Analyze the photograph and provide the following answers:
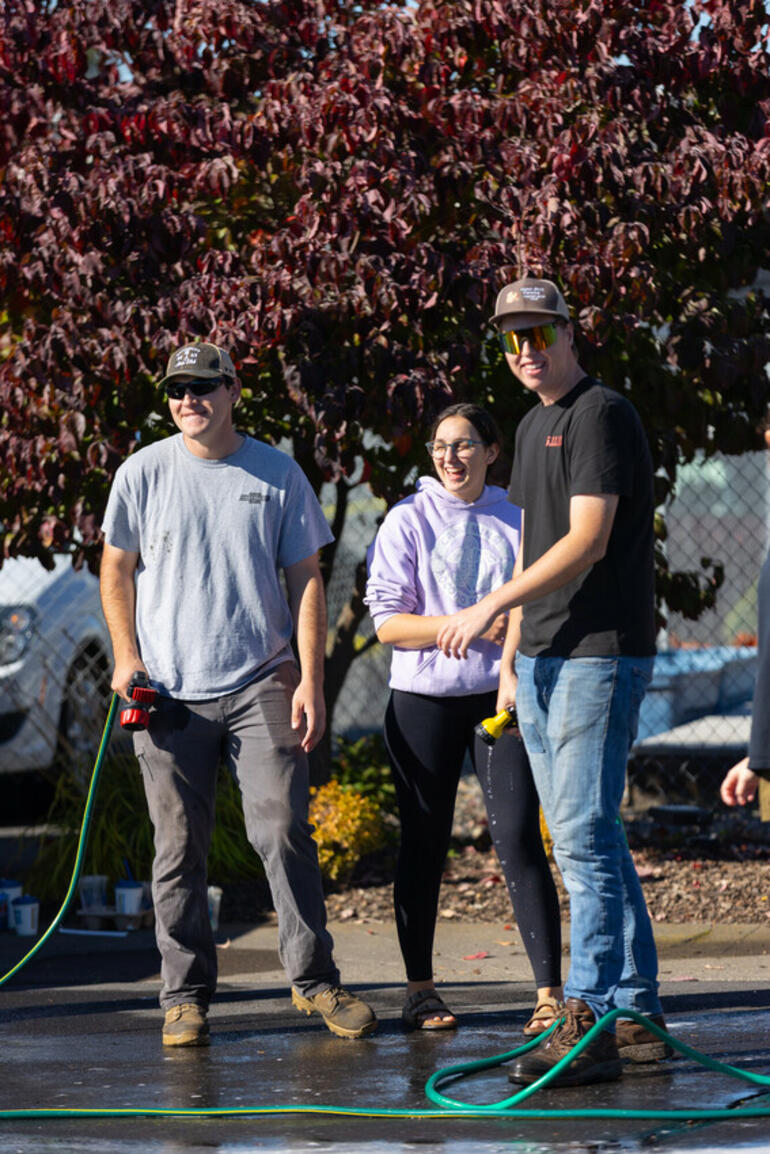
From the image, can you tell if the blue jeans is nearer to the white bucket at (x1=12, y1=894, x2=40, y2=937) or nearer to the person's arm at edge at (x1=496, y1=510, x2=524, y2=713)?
the person's arm at edge at (x1=496, y1=510, x2=524, y2=713)

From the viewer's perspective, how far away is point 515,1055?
15.8 ft

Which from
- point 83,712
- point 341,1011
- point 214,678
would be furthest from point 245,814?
point 83,712

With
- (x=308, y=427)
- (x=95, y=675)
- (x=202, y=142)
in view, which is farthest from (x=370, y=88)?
(x=95, y=675)

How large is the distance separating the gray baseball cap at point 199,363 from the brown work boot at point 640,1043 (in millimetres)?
2290

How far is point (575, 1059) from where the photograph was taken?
4.48m

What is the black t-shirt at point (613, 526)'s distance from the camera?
15.0ft

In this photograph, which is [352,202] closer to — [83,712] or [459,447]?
[459,447]

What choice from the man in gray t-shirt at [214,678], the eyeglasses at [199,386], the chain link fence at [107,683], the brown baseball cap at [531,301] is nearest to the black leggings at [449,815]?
the man in gray t-shirt at [214,678]

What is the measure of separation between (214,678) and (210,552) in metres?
0.39

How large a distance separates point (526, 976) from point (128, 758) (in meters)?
2.85

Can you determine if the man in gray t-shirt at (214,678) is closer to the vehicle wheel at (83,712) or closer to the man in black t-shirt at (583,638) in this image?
the man in black t-shirt at (583,638)

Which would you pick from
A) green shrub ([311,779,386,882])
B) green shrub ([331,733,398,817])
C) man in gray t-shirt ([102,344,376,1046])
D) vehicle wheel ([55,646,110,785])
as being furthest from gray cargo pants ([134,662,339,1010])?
green shrub ([331,733,398,817])

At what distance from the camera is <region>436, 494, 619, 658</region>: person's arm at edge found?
4.49 metres

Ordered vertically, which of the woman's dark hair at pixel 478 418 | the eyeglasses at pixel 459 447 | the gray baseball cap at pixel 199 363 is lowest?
the eyeglasses at pixel 459 447
